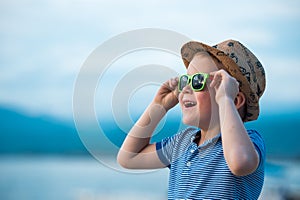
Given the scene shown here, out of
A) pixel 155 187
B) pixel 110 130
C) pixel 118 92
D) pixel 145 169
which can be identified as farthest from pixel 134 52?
pixel 155 187

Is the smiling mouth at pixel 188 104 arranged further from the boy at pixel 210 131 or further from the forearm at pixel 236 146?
the forearm at pixel 236 146

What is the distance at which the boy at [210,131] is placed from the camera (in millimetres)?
1309

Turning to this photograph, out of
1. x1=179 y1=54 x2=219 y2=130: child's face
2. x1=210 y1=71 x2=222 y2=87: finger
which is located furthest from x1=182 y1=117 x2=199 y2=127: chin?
x1=210 y1=71 x2=222 y2=87: finger

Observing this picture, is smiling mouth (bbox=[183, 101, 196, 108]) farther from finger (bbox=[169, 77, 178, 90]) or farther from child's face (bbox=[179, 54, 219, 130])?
finger (bbox=[169, 77, 178, 90])

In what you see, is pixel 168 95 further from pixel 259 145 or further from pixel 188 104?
pixel 259 145

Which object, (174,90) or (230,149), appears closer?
(230,149)

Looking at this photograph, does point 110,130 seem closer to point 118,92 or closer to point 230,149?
point 118,92

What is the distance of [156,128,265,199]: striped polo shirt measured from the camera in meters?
1.33

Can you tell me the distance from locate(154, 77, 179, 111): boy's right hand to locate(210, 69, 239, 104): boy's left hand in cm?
19

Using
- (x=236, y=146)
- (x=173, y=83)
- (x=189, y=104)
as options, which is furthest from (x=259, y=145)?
(x=173, y=83)

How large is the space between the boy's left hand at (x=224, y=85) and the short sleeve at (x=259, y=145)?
4.1 inches

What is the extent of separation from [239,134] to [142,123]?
398mm

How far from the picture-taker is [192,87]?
142cm

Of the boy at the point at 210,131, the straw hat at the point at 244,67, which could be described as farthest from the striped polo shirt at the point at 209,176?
the straw hat at the point at 244,67
